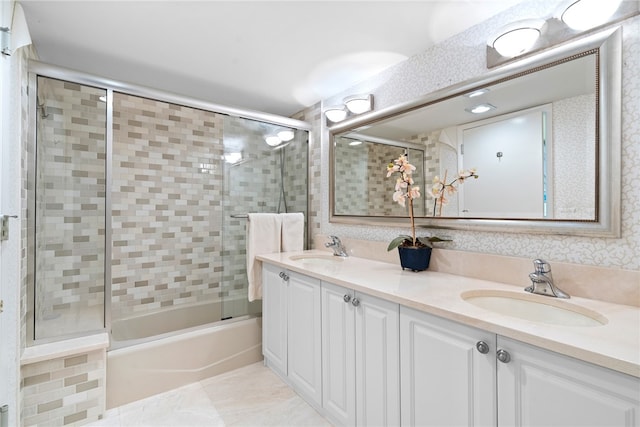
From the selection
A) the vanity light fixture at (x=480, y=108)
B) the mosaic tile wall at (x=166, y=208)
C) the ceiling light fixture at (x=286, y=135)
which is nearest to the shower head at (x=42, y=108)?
the mosaic tile wall at (x=166, y=208)

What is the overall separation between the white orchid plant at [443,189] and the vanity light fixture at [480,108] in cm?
30

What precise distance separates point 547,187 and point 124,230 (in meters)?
2.85

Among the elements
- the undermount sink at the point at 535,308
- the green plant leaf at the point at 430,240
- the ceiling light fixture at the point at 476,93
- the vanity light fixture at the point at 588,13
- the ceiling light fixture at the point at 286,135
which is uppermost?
the vanity light fixture at the point at 588,13

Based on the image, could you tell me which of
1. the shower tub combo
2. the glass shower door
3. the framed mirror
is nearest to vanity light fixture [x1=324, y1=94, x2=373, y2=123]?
the framed mirror

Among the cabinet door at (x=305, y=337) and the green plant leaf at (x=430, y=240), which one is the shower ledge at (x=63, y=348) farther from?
the green plant leaf at (x=430, y=240)

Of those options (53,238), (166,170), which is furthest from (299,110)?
(53,238)

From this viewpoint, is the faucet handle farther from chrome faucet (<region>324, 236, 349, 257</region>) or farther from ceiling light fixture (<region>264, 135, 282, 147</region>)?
ceiling light fixture (<region>264, 135, 282, 147</region>)

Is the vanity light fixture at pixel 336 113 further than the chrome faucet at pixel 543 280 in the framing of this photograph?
Yes

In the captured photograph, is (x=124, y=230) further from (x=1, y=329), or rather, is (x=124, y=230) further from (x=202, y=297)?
(x=1, y=329)

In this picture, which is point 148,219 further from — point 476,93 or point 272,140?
point 476,93

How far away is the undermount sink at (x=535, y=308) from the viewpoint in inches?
41.7

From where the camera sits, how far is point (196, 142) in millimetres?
2498

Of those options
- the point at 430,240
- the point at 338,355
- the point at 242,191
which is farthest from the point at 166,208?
the point at 430,240

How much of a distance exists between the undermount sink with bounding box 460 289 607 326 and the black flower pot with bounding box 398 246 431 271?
0.38m
